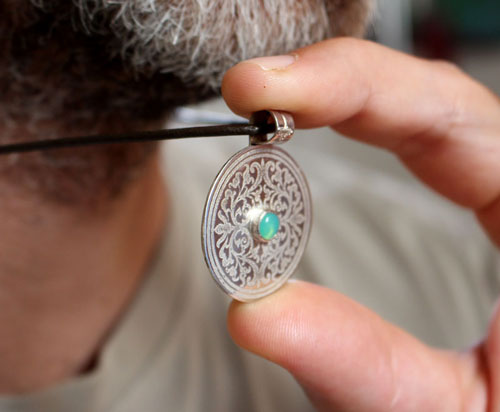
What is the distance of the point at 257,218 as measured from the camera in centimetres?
51

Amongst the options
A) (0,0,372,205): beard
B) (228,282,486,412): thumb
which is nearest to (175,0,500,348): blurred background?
(0,0,372,205): beard

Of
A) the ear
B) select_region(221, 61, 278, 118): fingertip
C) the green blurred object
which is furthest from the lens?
the green blurred object

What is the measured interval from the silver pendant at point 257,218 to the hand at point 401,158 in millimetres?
26

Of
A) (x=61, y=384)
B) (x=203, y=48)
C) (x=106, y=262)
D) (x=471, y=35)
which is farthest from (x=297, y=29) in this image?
(x=471, y=35)

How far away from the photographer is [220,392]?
912 millimetres

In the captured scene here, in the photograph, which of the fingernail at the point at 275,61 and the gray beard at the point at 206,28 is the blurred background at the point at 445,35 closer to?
the gray beard at the point at 206,28

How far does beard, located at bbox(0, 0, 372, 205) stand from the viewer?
1.75 feet

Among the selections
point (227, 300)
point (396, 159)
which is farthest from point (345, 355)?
point (396, 159)

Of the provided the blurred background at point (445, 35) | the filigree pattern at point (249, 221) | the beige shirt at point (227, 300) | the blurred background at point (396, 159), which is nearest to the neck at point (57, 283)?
the beige shirt at point (227, 300)

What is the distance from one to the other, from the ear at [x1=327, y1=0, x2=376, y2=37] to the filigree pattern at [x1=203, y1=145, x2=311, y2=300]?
201 millimetres

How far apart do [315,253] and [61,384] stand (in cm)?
61

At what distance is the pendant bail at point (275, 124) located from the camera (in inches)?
18.9

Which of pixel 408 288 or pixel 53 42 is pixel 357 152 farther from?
pixel 53 42

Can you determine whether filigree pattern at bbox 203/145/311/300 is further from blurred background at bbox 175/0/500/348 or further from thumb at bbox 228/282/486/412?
blurred background at bbox 175/0/500/348
